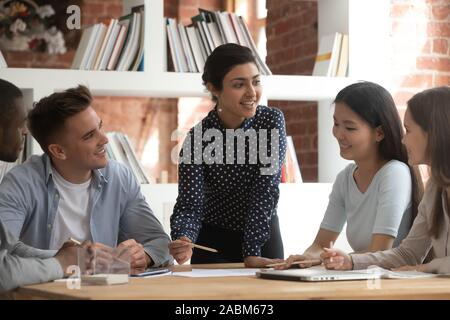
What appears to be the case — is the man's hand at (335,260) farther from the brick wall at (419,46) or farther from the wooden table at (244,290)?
the brick wall at (419,46)

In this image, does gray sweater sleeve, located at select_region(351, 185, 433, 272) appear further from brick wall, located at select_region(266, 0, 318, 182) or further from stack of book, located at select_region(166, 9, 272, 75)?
brick wall, located at select_region(266, 0, 318, 182)

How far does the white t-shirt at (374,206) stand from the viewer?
2553mm

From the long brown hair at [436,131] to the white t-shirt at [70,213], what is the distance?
103 centimetres

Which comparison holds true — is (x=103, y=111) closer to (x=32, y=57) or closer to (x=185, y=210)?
(x=32, y=57)

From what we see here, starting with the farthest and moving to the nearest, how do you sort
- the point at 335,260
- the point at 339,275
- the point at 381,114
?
the point at 381,114, the point at 335,260, the point at 339,275

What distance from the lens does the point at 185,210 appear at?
2850 millimetres

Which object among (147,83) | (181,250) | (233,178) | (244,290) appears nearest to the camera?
(244,290)

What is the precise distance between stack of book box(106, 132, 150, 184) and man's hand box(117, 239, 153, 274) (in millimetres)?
1310

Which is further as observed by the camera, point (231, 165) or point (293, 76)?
point (293, 76)

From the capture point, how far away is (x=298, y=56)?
4.66m

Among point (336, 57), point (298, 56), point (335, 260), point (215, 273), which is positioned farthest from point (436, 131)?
point (298, 56)

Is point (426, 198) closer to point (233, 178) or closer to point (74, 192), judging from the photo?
point (233, 178)

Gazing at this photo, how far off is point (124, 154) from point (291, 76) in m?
0.86

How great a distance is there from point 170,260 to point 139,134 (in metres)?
4.53
